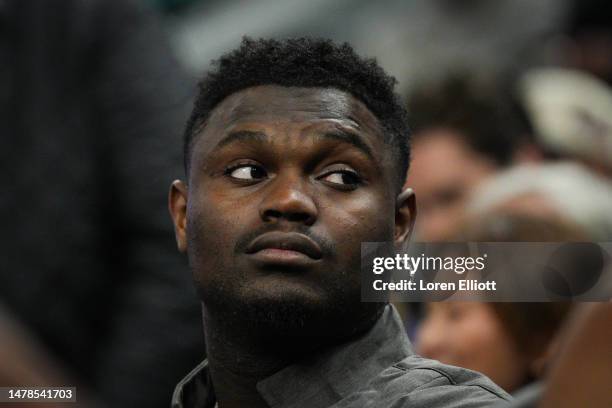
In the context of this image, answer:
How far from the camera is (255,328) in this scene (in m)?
2.32

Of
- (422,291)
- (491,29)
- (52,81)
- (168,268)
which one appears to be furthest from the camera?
(491,29)

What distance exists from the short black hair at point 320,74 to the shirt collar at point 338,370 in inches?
11.3

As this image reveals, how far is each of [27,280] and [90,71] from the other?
1.77ft

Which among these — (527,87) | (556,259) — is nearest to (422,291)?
(556,259)

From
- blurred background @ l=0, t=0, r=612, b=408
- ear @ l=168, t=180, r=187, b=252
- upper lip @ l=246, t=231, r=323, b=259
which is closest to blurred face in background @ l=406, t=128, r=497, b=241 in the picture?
blurred background @ l=0, t=0, r=612, b=408

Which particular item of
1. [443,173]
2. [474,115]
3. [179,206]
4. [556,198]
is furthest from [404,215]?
[474,115]

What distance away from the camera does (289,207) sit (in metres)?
2.25

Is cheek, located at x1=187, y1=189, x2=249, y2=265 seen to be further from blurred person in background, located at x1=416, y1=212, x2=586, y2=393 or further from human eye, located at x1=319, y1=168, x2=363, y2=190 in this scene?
blurred person in background, located at x1=416, y1=212, x2=586, y2=393

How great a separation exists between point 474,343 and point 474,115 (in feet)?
6.40

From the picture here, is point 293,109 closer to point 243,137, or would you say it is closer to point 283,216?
point 243,137

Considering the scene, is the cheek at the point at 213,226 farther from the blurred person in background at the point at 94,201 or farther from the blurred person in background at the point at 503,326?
the blurred person in background at the point at 503,326

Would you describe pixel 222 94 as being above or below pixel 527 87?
below

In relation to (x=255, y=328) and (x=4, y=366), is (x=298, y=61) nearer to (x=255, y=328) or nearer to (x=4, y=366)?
(x=255, y=328)

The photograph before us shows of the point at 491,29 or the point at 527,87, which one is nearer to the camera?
the point at 527,87
